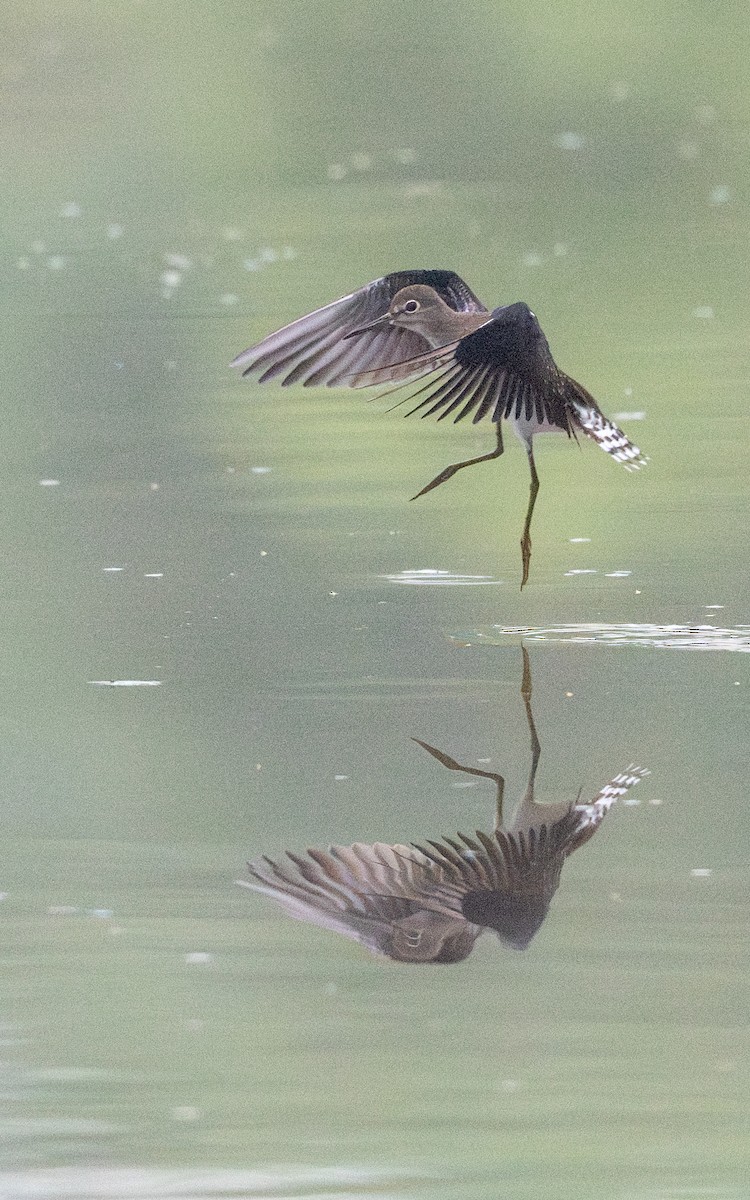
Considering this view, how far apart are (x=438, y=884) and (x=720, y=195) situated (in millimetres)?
11982

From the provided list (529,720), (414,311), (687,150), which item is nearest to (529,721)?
(529,720)

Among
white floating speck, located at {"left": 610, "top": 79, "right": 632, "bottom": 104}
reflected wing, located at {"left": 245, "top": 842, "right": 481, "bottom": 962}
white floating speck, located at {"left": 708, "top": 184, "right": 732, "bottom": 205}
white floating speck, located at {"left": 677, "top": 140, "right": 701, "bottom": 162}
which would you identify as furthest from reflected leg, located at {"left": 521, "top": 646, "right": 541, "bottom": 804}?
white floating speck, located at {"left": 610, "top": 79, "right": 632, "bottom": 104}

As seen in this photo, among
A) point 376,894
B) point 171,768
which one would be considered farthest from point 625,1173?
point 171,768

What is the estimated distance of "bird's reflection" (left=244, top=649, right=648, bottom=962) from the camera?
5105 millimetres

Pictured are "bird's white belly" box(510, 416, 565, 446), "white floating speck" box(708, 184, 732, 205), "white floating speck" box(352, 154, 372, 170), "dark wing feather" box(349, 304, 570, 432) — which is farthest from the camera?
"white floating speck" box(352, 154, 372, 170)

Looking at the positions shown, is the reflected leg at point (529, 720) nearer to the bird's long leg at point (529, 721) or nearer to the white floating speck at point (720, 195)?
the bird's long leg at point (529, 721)

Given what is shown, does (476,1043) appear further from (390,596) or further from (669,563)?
(669,563)

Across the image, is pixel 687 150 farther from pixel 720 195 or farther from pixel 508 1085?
pixel 508 1085

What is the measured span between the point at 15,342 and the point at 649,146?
6663 mm

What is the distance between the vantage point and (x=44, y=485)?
9672 mm

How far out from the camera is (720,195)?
16.7m

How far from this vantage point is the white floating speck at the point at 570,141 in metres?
17.9

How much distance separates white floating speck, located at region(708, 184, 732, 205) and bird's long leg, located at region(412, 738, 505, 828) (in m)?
10.7

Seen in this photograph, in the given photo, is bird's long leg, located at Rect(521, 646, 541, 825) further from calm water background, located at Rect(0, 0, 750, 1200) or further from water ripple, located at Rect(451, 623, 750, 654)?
water ripple, located at Rect(451, 623, 750, 654)
